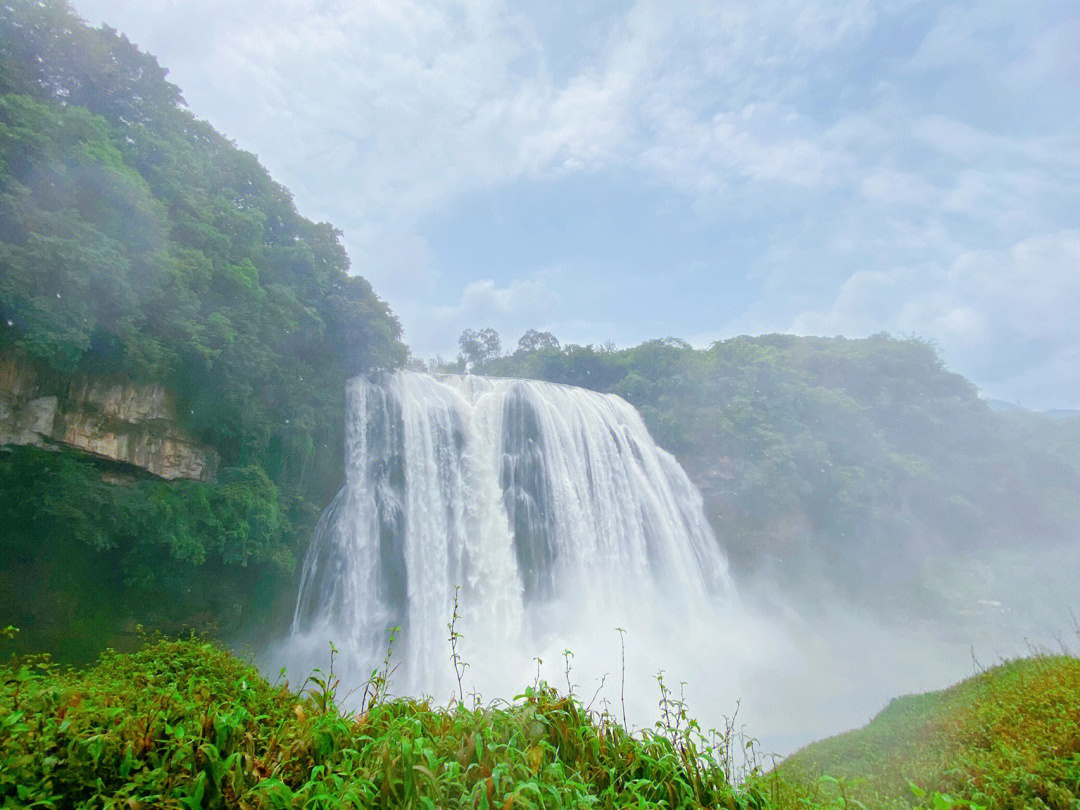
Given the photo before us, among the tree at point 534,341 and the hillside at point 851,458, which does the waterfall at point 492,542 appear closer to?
the hillside at point 851,458

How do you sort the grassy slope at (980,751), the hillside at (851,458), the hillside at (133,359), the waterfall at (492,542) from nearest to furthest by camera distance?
the grassy slope at (980,751)
the hillside at (133,359)
the waterfall at (492,542)
the hillside at (851,458)

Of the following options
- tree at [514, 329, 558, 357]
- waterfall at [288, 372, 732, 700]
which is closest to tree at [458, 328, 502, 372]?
tree at [514, 329, 558, 357]

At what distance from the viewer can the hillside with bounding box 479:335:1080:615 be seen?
24547 millimetres

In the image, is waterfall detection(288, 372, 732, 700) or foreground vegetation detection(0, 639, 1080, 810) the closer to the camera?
foreground vegetation detection(0, 639, 1080, 810)

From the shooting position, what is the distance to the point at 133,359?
9930 mm

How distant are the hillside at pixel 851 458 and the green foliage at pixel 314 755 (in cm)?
2207

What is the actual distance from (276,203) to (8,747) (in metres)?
15.5

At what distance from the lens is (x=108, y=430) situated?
1034 cm

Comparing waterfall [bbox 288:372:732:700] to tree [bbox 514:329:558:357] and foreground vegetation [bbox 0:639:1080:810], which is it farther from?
tree [bbox 514:329:558:357]

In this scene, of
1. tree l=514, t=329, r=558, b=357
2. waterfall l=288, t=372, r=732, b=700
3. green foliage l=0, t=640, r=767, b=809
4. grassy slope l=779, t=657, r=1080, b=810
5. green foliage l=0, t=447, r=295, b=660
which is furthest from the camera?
tree l=514, t=329, r=558, b=357

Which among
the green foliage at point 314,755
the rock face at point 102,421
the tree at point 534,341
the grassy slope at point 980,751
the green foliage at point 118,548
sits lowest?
the grassy slope at point 980,751

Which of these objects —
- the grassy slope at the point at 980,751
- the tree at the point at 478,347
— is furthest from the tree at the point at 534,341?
the grassy slope at the point at 980,751

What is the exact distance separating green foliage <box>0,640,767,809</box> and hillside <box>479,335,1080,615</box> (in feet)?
72.4

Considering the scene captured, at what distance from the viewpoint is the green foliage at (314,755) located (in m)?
2.11
